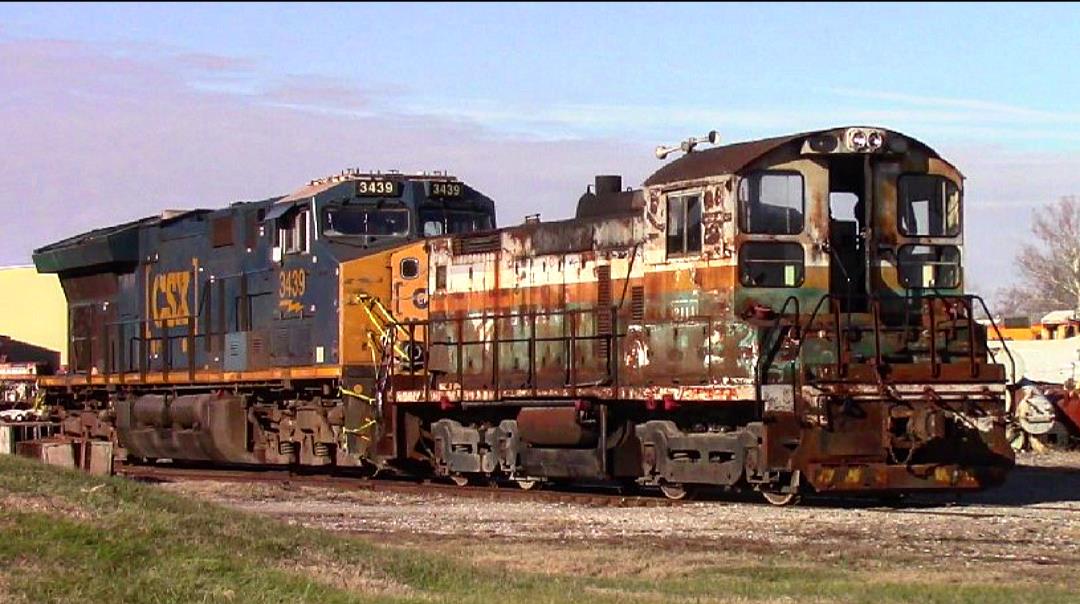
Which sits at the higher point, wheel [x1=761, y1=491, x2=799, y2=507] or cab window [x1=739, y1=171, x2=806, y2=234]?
cab window [x1=739, y1=171, x2=806, y2=234]

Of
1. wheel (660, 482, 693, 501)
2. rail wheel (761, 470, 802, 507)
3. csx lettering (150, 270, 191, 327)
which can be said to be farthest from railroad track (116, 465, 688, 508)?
csx lettering (150, 270, 191, 327)

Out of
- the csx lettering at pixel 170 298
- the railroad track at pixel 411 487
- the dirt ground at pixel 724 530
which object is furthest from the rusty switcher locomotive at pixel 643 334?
the csx lettering at pixel 170 298

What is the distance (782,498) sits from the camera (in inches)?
661

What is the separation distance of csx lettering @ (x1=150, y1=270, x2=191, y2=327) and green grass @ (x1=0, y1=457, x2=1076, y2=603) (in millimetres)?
13072

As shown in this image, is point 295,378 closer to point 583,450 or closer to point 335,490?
point 335,490

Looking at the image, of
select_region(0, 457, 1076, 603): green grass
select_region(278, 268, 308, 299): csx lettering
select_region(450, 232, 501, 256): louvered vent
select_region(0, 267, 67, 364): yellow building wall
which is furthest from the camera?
select_region(0, 267, 67, 364): yellow building wall

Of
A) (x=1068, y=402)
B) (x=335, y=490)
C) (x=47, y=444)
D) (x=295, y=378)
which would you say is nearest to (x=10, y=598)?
(x=335, y=490)

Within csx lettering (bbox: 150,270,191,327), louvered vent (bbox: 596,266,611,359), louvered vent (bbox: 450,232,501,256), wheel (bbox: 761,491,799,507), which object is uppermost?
louvered vent (bbox: 450,232,501,256)

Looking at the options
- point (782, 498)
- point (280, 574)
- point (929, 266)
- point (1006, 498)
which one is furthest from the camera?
point (1006, 498)

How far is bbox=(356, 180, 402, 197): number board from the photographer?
22.2 metres

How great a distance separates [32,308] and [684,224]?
52.6m

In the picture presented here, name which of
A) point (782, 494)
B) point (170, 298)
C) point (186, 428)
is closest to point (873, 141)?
point (782, 494)

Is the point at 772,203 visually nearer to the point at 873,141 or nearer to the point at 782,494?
the point at 873,141

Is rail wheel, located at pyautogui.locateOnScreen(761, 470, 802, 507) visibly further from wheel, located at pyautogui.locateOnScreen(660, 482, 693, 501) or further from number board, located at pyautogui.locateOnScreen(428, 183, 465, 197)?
number board, located at pyautogui.locateOnScreen(428, 183, 465, 197)
